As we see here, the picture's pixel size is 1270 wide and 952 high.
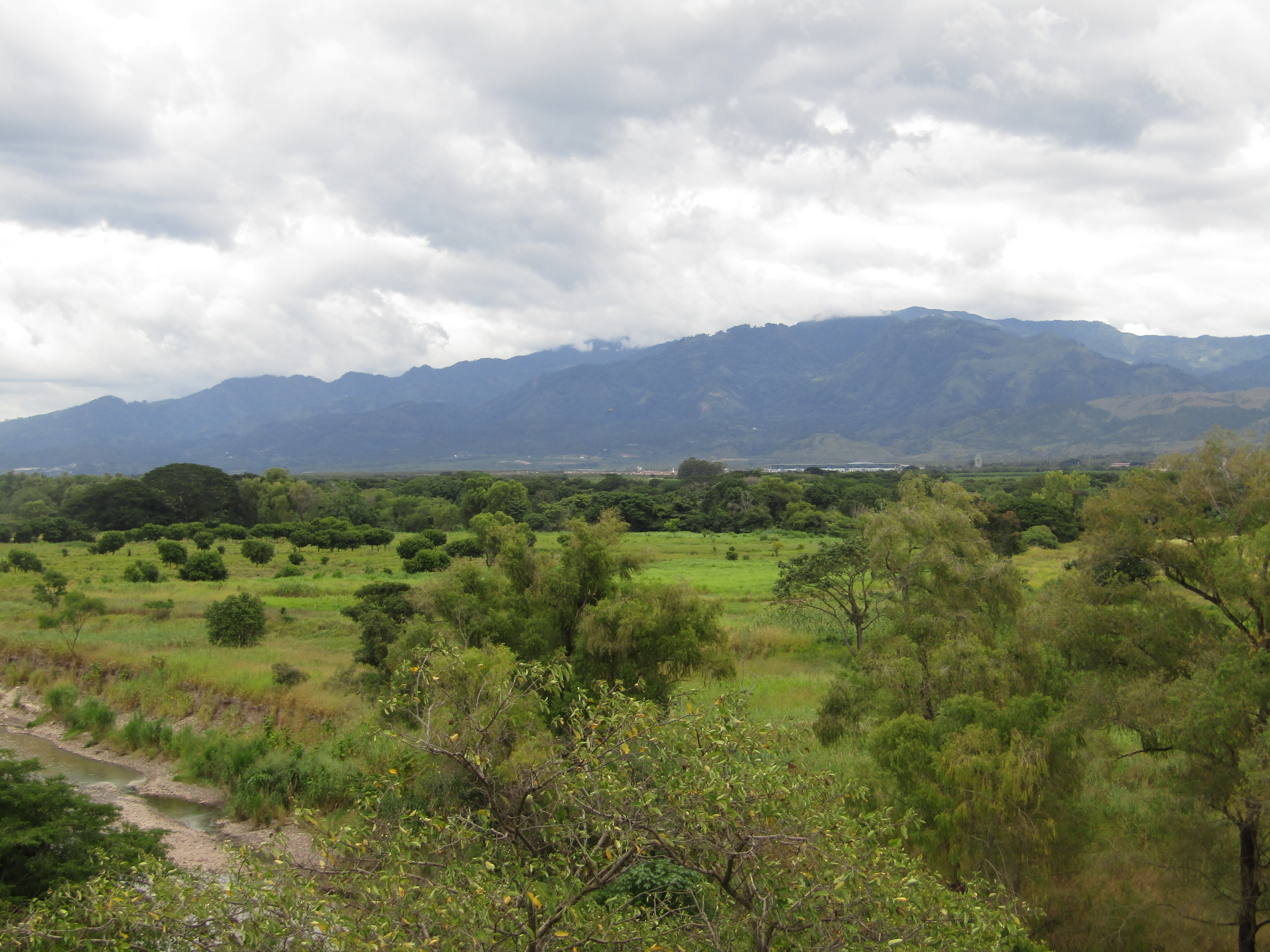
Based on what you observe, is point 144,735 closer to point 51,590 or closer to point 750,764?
point 51,590

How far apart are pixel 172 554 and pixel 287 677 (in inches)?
1458

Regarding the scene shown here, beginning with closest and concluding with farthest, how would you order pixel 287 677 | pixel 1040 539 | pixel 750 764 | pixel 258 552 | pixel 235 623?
pixel 750 764 < pixel 287 677 < pixel 235 623 < pixel 258 552 < pixel 1040 539

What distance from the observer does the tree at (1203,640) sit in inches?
452

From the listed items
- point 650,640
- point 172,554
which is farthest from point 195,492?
point 650,640

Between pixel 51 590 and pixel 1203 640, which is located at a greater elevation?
pixel 1203 640

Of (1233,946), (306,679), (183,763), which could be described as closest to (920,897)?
(1233,946)

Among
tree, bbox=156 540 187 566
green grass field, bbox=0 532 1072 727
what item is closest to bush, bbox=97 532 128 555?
green grass field, bbox=0 532 1072 727

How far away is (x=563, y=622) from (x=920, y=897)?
1565 cm

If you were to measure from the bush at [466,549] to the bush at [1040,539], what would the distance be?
48957 mm

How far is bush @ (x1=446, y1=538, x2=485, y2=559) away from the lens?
59.0m

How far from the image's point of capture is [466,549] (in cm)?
6203

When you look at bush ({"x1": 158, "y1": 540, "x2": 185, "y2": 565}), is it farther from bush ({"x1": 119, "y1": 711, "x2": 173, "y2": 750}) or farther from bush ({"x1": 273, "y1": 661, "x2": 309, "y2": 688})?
bush ({"x1": 119, "y1": 711, "x2": 173, "y2": 750})

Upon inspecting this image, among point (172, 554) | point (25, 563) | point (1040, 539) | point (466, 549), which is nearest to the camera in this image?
point (25, 563)

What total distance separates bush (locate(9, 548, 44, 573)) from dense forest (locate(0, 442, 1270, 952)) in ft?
87.6
